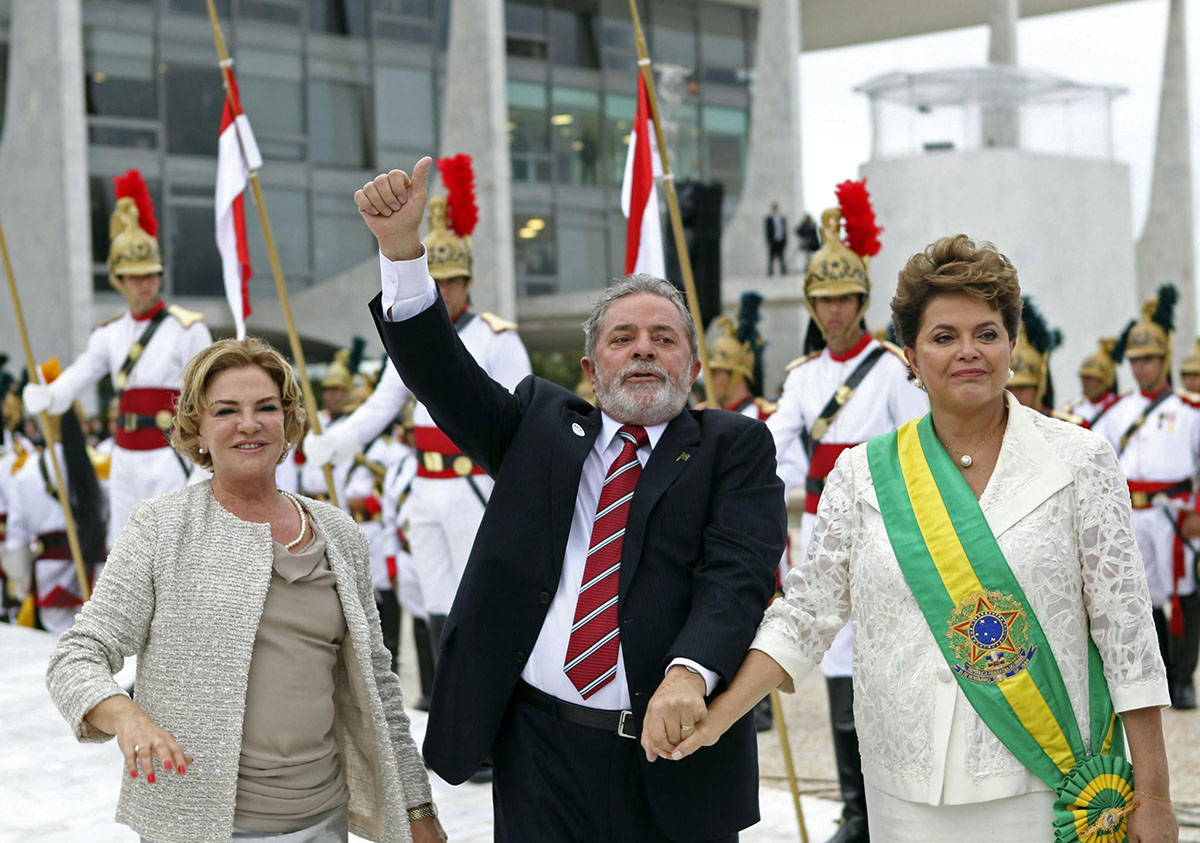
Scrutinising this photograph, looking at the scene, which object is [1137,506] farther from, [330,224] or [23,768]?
[330,224]

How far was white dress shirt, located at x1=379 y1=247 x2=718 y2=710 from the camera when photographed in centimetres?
318

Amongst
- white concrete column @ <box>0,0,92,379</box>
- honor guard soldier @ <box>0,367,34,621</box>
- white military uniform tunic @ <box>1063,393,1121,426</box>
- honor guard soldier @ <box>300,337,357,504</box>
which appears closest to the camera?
white military uniform tunic @ <box>1063,393,1121,426</box>

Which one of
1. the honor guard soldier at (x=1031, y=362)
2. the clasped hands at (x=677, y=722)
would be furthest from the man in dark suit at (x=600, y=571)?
the honor guard soldier at (x=1031, y=362)

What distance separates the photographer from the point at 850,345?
654 centimetres

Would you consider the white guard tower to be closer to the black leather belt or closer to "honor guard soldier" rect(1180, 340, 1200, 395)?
"honor guard soldier" rect(1180, 340, 1200, 395)

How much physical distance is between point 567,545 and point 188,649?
2.76ft

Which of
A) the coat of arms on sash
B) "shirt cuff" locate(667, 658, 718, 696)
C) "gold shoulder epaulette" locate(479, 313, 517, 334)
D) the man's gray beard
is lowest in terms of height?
"shirt cuff" locate(667, 658, 718, 696)

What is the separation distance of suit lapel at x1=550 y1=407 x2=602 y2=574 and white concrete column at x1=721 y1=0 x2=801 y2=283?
31241 mm

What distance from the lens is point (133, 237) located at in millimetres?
7977

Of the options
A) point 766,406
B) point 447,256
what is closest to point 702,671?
point 447,256

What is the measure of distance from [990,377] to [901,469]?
0.87 feet

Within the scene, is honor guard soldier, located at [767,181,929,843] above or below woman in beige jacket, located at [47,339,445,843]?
above

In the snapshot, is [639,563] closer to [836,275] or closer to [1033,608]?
[1033,608]

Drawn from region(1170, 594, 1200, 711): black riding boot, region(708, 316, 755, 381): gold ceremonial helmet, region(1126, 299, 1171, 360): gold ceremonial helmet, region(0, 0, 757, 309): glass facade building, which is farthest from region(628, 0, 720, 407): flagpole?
region(0, 0, 757, 309): glass facade building
